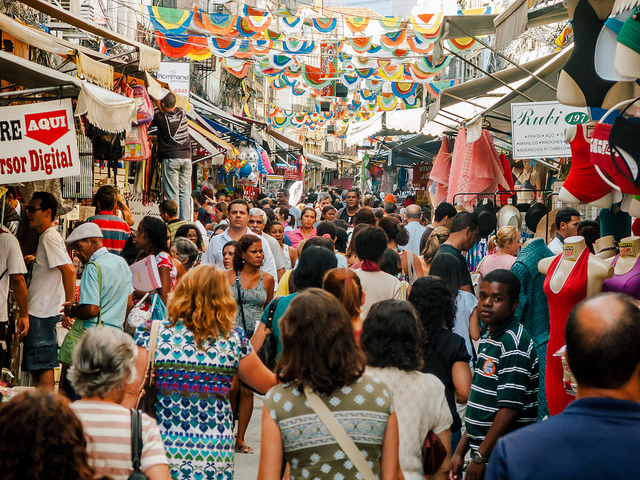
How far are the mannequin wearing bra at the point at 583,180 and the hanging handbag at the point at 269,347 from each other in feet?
7.13

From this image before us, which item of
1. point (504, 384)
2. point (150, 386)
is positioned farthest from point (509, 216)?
point (150, 386)

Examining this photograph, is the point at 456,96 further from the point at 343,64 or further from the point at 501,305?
the point at 343,64

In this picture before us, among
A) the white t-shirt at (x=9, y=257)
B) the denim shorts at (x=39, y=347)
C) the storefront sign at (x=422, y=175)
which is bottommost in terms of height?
the denim shorts at (x=39, y=347)

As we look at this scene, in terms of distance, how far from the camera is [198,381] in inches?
149

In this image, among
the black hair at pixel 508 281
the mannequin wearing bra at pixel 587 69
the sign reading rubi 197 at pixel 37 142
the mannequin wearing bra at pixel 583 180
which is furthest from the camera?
the sign reading rubi 197 at pixel 37 142

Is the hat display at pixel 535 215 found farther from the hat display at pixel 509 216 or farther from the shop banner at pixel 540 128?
the shop banner at pixel 540 128

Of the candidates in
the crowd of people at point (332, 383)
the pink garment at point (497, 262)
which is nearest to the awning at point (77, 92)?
the crowd of people at point (332, 383)

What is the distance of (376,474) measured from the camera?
301 cm

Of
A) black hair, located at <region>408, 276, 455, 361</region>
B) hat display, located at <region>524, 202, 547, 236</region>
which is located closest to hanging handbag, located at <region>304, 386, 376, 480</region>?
black hair, located at <region>408, 276, 455, 361</region>

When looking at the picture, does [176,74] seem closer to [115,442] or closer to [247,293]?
[247,293]

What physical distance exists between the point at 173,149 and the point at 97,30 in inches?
133

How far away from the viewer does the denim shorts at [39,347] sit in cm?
677

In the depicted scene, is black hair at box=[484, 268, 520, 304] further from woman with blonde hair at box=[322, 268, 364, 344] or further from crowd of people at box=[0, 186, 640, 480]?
woman with blonde hair at box=[322, 268, 364, 344]

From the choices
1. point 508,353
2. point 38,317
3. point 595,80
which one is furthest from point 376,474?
point 38,317
